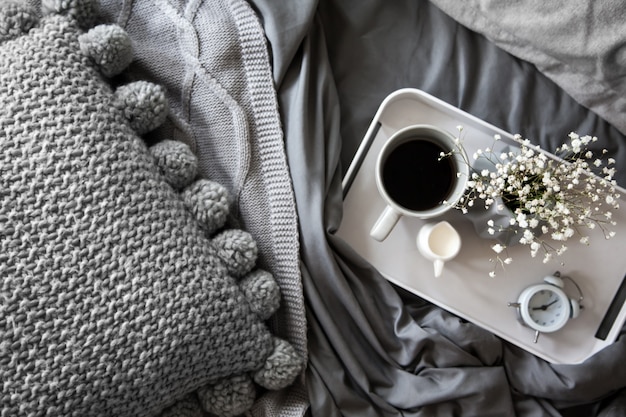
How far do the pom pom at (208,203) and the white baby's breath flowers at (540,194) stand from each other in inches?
12.7

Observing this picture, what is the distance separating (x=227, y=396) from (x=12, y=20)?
56 cm

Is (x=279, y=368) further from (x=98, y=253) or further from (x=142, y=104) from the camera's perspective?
(x=142, y=104)

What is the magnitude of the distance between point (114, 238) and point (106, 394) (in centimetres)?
18

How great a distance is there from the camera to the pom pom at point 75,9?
698mm

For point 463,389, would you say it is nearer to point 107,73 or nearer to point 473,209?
point 473,209

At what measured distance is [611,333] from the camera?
815mm

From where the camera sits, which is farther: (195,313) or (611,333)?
(611,333)

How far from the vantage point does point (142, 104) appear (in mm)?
702

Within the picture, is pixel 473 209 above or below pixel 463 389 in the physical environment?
above

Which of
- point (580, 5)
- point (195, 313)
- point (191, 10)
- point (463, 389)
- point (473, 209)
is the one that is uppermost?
point (580, 5)

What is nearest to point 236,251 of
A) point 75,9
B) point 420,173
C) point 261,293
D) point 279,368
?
point 261,293

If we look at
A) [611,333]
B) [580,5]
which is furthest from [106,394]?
[580,5]

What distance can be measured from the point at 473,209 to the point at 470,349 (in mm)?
209

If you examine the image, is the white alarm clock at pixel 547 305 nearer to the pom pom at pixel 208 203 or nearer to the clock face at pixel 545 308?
the clock face at pixel 545 308
